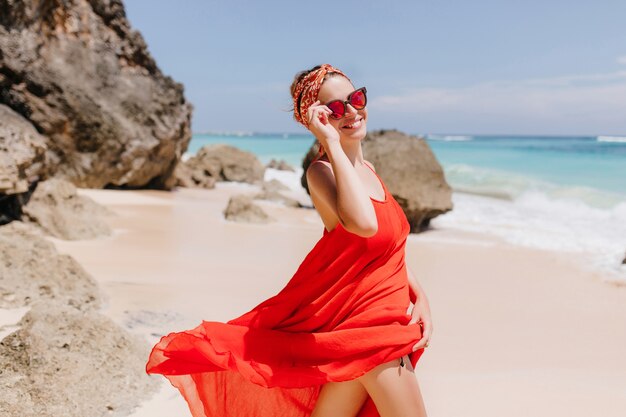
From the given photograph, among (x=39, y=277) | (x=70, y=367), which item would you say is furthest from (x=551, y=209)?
(x=70, y=367)

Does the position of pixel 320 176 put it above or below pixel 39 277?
above

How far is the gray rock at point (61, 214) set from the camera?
6.91 meters

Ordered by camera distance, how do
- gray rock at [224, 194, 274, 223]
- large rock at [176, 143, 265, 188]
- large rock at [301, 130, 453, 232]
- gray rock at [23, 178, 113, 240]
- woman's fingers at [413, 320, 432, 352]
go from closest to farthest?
1. woman's fingers at [413, 320, 432, 352]
2. gray rock at [23, 178, 113, 240]
3. gray rock at [224, 194, 274, 223]
4. large rock at [301, 130, 453, 232]
5. large rock at [176, 143, 265, 188]

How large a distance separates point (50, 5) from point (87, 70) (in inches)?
54.4

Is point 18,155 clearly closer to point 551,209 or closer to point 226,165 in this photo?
point 226,165

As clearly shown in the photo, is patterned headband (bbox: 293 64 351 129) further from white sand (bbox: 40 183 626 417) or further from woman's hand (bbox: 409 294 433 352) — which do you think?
white sand (bbox: 40 183 626 417)

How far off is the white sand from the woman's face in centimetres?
175

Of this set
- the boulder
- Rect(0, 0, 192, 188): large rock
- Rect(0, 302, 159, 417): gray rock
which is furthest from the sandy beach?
Rect(0, 0, 192, 188): large rock

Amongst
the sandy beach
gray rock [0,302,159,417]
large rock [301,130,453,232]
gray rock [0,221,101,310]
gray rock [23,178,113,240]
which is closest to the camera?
gray rock [0,302,159,417]

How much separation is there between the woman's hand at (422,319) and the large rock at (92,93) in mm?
9540

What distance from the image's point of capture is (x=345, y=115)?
82.3 inches

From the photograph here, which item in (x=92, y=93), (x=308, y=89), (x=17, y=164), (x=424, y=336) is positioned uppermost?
(x=308, y=89)

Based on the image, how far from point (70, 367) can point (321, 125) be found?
72.9 inches

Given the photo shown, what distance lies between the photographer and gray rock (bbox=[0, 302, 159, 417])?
8.90 ft
